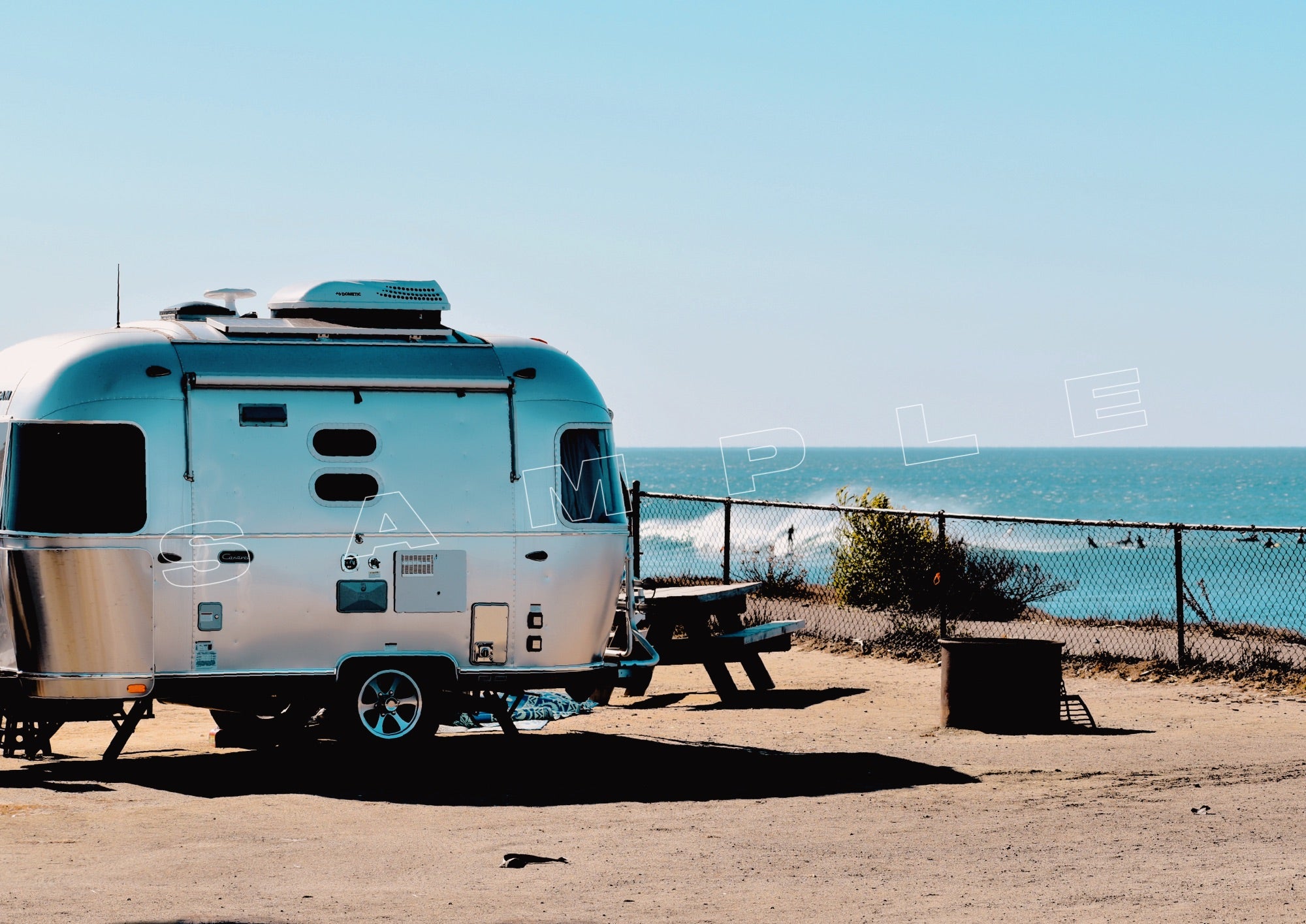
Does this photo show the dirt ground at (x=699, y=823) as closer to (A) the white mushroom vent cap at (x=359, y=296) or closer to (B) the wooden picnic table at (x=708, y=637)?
(B) the wooden picnic table at (x=708, y=637)

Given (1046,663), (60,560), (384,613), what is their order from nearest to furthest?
(60,560) < (384,613) < (1046,663)

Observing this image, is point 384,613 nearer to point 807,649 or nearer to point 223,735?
point 223,735

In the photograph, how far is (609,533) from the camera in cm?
1226

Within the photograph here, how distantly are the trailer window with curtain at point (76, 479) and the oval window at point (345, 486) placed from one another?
3.92 ft

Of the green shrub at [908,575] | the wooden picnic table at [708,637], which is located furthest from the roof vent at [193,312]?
the green shrub at [908,575]

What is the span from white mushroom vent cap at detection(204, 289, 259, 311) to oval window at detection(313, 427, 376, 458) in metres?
1.65

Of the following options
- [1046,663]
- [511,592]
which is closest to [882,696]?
[1046,663]

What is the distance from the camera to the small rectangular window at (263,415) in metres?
11.4

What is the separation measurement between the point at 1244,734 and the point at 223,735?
7.75 m

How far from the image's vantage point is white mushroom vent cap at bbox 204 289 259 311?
1256cm

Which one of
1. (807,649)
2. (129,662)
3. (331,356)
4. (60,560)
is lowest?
(807,649)

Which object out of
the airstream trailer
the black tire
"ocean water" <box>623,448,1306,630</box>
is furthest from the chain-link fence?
the black tire

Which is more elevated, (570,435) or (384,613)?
(570,435)

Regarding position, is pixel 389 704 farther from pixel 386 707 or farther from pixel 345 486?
pixel 345 486
